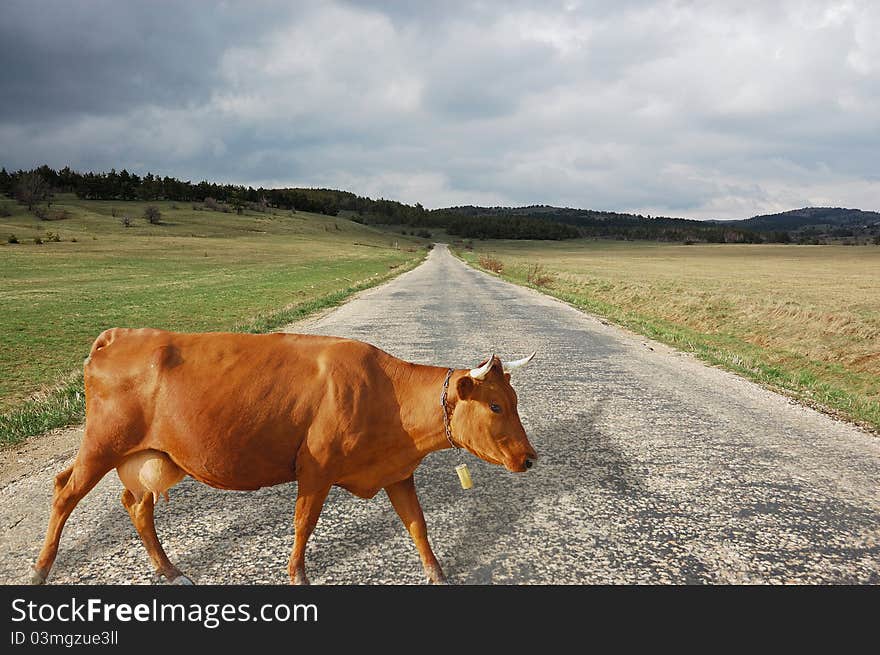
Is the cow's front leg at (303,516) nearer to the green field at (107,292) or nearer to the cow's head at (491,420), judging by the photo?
the cow's head at (491,420)

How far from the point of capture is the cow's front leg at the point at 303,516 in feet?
11.6

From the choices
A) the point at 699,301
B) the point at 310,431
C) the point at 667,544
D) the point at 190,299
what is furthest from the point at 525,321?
the point at 190,299

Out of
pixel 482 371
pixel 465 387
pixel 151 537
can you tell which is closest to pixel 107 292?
pixel 151 537

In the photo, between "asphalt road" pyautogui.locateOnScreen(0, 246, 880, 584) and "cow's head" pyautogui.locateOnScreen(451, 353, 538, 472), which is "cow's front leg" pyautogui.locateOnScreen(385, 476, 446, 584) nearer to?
"asphalt road" pyautogui.locateOnScreen(0, 246, 880, 584)

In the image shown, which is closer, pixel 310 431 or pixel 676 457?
pixel 310 431

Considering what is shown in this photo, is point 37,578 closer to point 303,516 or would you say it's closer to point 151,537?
point 151,537

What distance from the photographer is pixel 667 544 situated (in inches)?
181

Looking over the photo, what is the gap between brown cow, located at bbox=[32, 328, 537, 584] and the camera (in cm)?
348

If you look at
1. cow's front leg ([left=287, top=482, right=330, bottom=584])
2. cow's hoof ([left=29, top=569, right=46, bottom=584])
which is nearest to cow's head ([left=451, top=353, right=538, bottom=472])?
cow's front leg ([left=287, top=482, right=330, bottom=584])

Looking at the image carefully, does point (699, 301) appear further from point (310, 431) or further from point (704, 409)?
point (310, 431)

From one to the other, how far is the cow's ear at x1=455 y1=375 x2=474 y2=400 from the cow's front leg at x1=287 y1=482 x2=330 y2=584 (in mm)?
999

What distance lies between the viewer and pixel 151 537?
3.90 meters

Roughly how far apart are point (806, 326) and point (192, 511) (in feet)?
71.0

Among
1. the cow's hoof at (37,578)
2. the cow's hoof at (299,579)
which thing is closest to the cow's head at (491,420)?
the cow's hoof at (299,579)
